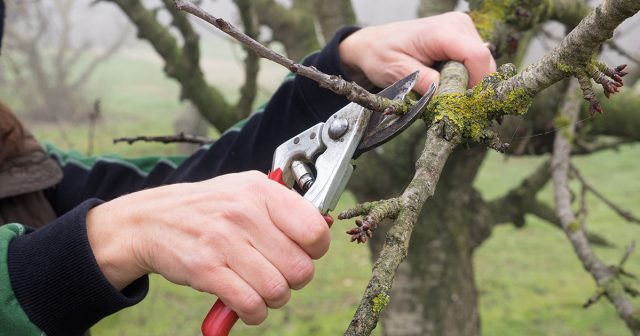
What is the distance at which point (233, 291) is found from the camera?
945 millimetres

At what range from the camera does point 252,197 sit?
98 centimetres

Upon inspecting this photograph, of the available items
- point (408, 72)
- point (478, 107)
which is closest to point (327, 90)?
point (408, 72)

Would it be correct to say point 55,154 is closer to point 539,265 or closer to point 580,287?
point 580,287

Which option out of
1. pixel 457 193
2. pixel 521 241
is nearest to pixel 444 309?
pixel 457 193

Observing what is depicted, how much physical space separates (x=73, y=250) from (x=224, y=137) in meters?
0.87

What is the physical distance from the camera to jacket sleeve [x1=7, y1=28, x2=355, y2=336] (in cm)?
110

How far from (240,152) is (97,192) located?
59cm

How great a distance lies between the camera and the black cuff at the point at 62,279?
1.09 metres

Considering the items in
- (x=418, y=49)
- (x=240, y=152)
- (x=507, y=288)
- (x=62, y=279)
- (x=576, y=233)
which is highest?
(x=418, y=49)

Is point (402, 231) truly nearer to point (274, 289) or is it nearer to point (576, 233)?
point (274, 289)

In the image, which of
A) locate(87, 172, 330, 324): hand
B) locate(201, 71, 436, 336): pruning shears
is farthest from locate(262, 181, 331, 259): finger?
locate(201, 71, 436, 336): pruning shears

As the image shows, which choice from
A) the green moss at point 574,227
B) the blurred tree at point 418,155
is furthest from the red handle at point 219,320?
the blurred tree at point 418,155

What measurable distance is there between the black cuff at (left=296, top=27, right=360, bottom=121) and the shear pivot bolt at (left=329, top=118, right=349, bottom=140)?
0.37 m

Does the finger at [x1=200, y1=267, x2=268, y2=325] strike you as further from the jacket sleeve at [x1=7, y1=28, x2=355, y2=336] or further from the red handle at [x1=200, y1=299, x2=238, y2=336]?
the jacket sleeve at [x1=7, y1=28, x2=355, y2=336]
